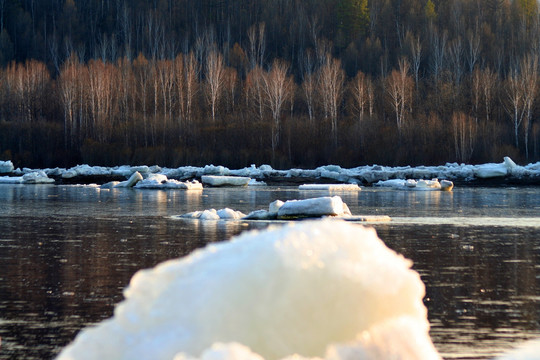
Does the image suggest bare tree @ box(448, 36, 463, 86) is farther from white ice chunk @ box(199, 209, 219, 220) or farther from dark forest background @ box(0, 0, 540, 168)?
white ice chunk @ box(199, 209, 219, 220)

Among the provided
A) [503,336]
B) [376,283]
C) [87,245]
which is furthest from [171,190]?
[376,283]

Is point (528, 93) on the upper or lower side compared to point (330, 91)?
lower

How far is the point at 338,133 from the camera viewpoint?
6269 cm

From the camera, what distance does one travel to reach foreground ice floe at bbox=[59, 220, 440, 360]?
4332 mm

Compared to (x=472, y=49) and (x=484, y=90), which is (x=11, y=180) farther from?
(x=472, y=49)

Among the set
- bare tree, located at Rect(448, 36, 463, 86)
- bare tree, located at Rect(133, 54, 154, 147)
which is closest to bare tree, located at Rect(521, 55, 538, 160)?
bare tree, located at Rect(448, 36, 463, 86)

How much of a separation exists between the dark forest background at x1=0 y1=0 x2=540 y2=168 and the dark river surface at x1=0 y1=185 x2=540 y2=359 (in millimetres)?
34742

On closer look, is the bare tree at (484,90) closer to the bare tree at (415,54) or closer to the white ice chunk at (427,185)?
the bare tree at (415,54)

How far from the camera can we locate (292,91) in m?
67.5

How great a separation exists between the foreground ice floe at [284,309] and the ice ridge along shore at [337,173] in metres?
44.5

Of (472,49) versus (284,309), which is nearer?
(284,309)

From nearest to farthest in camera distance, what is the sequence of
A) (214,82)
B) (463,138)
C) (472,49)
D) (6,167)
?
(6,167) < (463,138) < (214,82) < (472,49)

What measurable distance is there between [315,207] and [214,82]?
50.5 m

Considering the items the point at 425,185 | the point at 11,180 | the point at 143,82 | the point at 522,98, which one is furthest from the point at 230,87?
the point at 425,185
